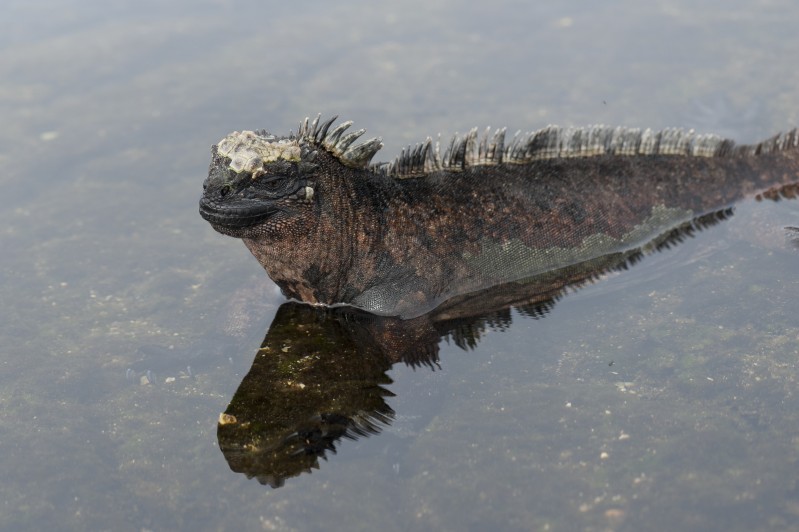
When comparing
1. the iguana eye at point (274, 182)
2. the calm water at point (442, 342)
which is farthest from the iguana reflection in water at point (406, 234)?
the calm water at point (442, 342)

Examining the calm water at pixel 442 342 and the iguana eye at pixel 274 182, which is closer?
the calm water at pixel 442 342

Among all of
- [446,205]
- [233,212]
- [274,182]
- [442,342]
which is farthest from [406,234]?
[233,212]

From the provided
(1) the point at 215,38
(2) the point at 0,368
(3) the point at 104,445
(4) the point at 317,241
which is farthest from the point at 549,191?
(1) the point at 215,38

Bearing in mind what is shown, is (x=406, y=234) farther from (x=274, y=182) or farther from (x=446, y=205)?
(x=274, y=182)

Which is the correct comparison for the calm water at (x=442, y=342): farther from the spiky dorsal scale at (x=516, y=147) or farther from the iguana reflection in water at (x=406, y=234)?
the spiky dorsal scale at (x=516, y=147)

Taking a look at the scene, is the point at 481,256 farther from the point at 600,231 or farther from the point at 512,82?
the point at 512,82

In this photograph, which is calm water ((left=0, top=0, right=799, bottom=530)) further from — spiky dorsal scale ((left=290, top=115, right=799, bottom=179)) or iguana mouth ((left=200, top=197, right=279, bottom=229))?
iguana mouth ((left=200, top=197, right=279, bottom=229))

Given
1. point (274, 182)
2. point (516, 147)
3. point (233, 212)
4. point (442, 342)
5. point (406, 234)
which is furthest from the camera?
point (516, 147)
